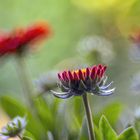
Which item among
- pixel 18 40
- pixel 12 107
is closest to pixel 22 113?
pixel 12 107

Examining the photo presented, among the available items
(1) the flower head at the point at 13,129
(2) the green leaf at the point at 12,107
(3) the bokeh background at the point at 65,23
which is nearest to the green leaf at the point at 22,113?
(2) the green leaf at the point at 12,107

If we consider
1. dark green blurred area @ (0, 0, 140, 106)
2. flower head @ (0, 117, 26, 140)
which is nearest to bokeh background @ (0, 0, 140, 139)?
dark green blurred area @ (0, 0, 140, 106)

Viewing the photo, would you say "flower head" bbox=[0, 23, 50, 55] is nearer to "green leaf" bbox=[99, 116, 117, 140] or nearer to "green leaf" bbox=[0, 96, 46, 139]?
"green leaf" bbox=[0, 96, 46, 139]

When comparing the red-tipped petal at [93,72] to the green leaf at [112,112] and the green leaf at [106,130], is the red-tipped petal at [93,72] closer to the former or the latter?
the green leaf at [106,130]

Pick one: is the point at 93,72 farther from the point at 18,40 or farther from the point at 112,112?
the point at 18,40

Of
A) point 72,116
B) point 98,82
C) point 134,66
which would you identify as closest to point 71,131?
point 72,116

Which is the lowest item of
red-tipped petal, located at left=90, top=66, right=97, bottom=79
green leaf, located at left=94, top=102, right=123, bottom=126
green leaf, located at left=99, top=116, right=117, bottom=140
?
green leaf, located at left=99, top=116, right=117, bottom=140
